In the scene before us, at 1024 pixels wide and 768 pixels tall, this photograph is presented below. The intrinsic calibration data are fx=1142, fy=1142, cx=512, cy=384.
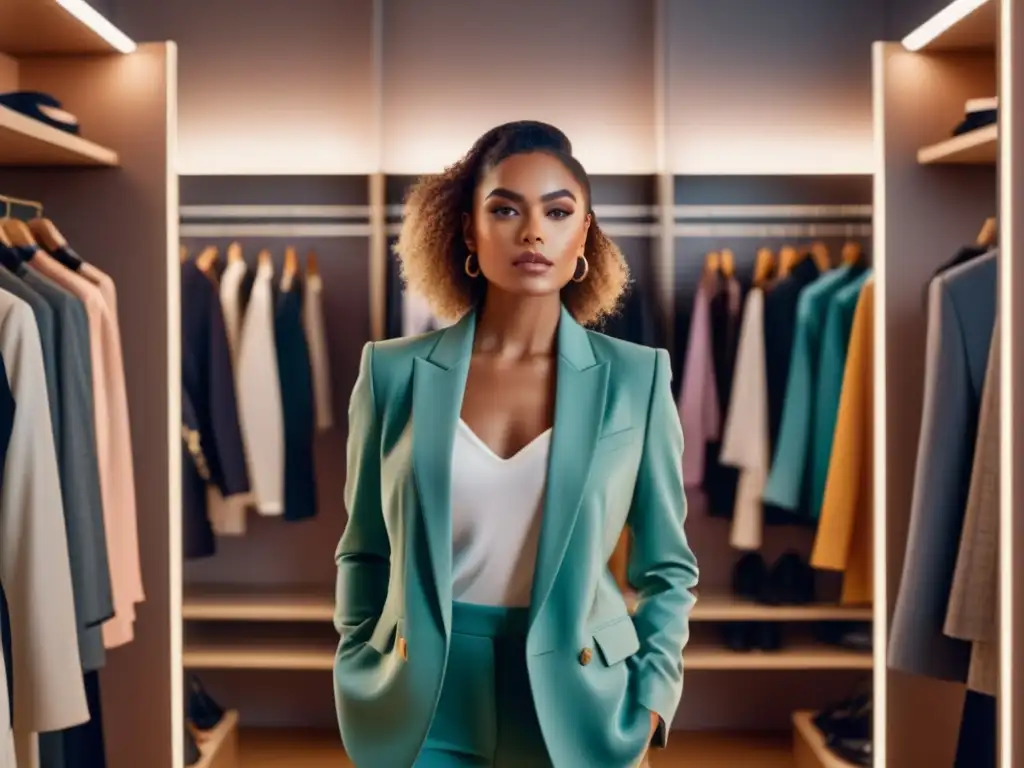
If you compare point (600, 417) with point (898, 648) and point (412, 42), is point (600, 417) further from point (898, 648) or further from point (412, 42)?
point (412, 42)

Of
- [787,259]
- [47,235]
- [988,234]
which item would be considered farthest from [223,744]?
[988,234]

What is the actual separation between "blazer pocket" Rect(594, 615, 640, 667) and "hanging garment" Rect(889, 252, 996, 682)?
0.84 meters

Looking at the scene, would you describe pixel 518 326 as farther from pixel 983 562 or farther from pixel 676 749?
pixel 676 749

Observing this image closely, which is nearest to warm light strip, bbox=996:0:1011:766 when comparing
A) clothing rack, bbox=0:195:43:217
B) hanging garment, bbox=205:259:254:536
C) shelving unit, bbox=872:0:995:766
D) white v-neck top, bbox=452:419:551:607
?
shelving unit, bbox=872:0:995:766

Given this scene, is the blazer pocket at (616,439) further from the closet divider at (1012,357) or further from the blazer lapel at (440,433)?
the closet divider at (1012,357)

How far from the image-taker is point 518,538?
1388mm

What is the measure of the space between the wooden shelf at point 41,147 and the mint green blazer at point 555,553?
0.91 meters

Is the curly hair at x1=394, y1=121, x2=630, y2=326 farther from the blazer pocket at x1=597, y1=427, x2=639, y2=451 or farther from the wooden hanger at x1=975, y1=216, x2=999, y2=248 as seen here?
the wooden hanger at x1=975, y1=216, x2=999, y2=248

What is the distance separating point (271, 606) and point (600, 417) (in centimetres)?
124

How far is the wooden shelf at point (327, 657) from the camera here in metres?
2.42

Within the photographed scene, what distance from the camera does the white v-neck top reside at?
1.38m

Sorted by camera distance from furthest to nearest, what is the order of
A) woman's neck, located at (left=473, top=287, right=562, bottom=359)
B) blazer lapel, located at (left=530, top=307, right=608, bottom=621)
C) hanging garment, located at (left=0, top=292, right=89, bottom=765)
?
hanging garment, located at (left=0, top=292, right=89, bottom=765) → woman's neck, located at (left=473, top=287, right=562, bottom=359) → blazer lapel, located at (left=530, top=307, right=608, bottom=621)

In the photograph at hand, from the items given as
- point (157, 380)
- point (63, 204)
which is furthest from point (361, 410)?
point (63, 204)

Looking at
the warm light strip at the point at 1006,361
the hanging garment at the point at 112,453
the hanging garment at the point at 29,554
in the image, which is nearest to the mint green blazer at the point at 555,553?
the hanging garment at the point at 29,554
